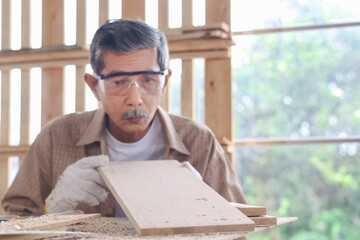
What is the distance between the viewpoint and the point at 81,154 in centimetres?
260

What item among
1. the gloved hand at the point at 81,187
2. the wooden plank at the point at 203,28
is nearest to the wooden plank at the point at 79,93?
the wooden plank at the point at 203,28

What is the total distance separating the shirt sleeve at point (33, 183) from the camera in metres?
2.60

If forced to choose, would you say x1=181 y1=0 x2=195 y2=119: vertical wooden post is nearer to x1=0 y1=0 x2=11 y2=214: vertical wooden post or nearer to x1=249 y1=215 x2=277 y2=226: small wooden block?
x1=0 y1=0 x2=11 y2=214: vertical wooden post

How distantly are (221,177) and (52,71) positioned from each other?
5.59ft

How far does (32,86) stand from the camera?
3.96 meters

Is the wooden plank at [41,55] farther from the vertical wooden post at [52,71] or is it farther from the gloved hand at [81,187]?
the gloved hand at [81,187]

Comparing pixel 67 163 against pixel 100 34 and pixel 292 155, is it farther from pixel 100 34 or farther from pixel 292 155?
pixel 292 155

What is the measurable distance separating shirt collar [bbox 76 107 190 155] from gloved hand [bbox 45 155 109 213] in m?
0.46

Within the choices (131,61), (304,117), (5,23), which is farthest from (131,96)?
(304,117)

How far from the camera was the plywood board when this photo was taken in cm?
142

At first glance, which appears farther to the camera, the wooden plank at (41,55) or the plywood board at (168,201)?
the wooden plank at (41,55)

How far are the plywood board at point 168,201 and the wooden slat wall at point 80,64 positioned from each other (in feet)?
5.08

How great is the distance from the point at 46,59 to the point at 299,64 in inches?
147

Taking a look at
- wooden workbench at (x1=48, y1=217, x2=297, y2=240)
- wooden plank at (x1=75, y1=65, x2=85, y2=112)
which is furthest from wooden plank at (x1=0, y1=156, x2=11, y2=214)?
wooden workbench at (x1=48, y1=217, x2=297, y2=240)
